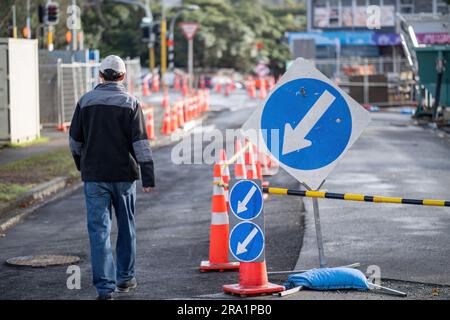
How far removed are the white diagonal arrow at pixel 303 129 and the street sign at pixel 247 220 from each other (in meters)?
0.64

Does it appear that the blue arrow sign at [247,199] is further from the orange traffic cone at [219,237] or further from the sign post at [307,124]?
the orange traffic cone at [219,237]

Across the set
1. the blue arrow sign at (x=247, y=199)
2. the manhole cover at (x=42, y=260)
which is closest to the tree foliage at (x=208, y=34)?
the manhole cover at (x=42, y=260)

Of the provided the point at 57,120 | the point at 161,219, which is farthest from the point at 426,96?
the point at 161,219

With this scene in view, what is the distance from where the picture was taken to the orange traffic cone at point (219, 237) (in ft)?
33.9

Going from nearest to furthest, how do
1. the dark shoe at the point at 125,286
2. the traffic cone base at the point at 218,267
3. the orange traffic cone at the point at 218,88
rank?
1. the dark shoe at the point at 125,286
2. the traffic cone base at the point at 218,267
3. the orange traffic cone at the point at 218,88

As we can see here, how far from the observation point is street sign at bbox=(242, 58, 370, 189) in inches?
364

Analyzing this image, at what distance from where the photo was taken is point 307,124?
924 centimetres

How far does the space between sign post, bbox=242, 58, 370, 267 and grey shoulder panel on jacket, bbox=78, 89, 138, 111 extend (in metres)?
0.95

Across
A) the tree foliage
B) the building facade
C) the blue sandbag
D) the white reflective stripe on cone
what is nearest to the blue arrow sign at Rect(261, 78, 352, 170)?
the blue sandbag

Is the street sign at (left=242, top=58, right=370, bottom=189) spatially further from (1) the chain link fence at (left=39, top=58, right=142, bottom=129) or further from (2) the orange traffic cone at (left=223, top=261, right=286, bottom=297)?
(1) the chain link fence at (left=39, top=58, right=142, bottom=129)
